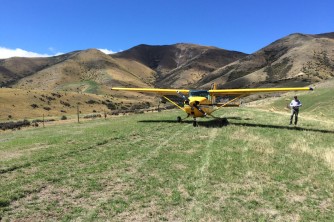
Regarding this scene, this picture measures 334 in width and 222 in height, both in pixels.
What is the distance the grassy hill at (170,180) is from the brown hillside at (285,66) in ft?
264

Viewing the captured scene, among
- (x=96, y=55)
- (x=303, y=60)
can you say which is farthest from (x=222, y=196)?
(x=96, y=55)

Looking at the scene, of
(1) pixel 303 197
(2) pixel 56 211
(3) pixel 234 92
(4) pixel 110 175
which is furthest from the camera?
(3) pixel 234 92

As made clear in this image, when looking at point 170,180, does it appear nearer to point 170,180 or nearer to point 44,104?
point 170,180

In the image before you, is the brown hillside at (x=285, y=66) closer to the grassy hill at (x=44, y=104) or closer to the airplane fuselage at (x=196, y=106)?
the grassy hill at (x=44, y=104)

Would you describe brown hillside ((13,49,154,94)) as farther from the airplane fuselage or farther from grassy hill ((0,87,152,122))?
the airplane fuselage

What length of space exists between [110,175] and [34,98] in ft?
213

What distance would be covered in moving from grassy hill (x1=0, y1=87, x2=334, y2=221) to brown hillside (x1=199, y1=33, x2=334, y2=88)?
80.5m

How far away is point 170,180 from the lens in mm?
9766

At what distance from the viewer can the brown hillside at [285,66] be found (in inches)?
4321

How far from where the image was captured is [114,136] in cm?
1841

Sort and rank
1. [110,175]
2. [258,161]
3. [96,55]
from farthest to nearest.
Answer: [96,55] < [258,161] < [110,175]

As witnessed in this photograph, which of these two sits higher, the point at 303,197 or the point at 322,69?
the point at 322,69

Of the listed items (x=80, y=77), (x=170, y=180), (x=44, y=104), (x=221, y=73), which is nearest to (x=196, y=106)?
(x=170, y=180)

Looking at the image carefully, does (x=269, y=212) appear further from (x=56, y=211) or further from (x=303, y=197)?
(x=56, y=211)
